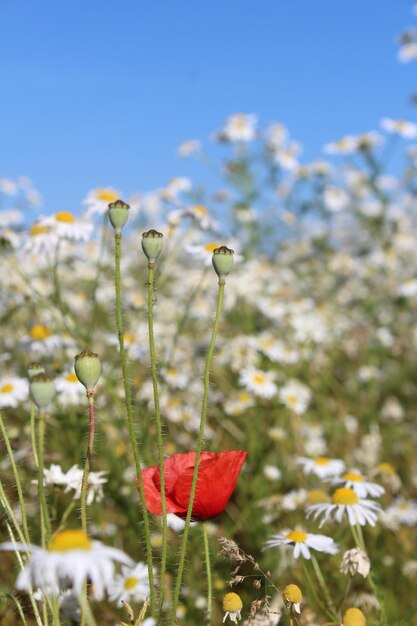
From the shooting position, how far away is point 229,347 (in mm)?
3938

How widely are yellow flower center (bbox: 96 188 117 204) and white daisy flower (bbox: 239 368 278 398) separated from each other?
1.06 metres

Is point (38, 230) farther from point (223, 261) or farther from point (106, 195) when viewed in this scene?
point (223, 261)

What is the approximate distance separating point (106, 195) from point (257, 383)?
3.78ft

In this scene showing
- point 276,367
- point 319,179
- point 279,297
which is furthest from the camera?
point 319,179

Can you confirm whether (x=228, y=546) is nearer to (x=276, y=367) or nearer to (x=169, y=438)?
(x=169, y=438)

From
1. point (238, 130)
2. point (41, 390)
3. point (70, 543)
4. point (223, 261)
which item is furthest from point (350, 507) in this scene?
point (238, 130)

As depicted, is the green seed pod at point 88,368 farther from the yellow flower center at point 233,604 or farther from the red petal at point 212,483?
the yellow flower center at point 233,604

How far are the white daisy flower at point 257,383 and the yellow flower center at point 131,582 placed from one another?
163 centimetres

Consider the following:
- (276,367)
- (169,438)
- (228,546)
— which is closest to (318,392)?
(276,367)

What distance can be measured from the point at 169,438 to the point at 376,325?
3101 mm

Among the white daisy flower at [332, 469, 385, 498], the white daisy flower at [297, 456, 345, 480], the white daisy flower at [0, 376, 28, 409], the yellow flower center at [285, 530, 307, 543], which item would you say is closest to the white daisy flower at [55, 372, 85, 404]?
the white daisy flower at [0, 376, 28, 409]

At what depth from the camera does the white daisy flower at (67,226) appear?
104 inches

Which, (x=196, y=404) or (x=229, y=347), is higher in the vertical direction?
(x=229, y=347)

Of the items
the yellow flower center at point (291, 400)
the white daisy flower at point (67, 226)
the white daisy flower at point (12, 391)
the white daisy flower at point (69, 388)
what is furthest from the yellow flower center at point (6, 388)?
the yellow flower center at point (291, 400)
